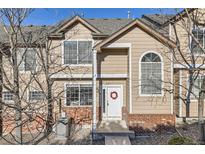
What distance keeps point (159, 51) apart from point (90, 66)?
154 inches

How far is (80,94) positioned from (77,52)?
2401 mm

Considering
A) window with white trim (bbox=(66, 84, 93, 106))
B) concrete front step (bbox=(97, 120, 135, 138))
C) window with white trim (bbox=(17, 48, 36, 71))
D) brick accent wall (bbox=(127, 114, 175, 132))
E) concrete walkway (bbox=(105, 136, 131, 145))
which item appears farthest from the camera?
window with white trim (bbox=(66, 84, 93, 106))

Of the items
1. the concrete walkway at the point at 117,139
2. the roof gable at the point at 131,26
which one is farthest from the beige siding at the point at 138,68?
the concrete walkway at the point at 117,139

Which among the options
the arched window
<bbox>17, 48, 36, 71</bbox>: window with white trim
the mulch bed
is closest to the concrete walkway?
the mulch bed

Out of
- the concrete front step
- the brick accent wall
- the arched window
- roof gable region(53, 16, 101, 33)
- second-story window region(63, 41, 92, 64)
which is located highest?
roof gable region(53, 16, 101, 33)

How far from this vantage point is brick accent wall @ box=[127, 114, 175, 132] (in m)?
12.3

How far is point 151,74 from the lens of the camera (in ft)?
41.5

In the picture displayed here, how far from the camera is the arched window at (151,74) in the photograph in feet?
41.2

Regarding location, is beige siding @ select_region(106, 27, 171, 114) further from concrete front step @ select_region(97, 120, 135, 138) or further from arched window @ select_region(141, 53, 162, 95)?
concrete front step @ select_region(97, 120, 135, 138)

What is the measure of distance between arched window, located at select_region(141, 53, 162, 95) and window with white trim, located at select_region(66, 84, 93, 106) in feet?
10.5

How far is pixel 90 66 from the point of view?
13.9 meters

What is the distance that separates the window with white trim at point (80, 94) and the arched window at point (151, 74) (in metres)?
3.19
